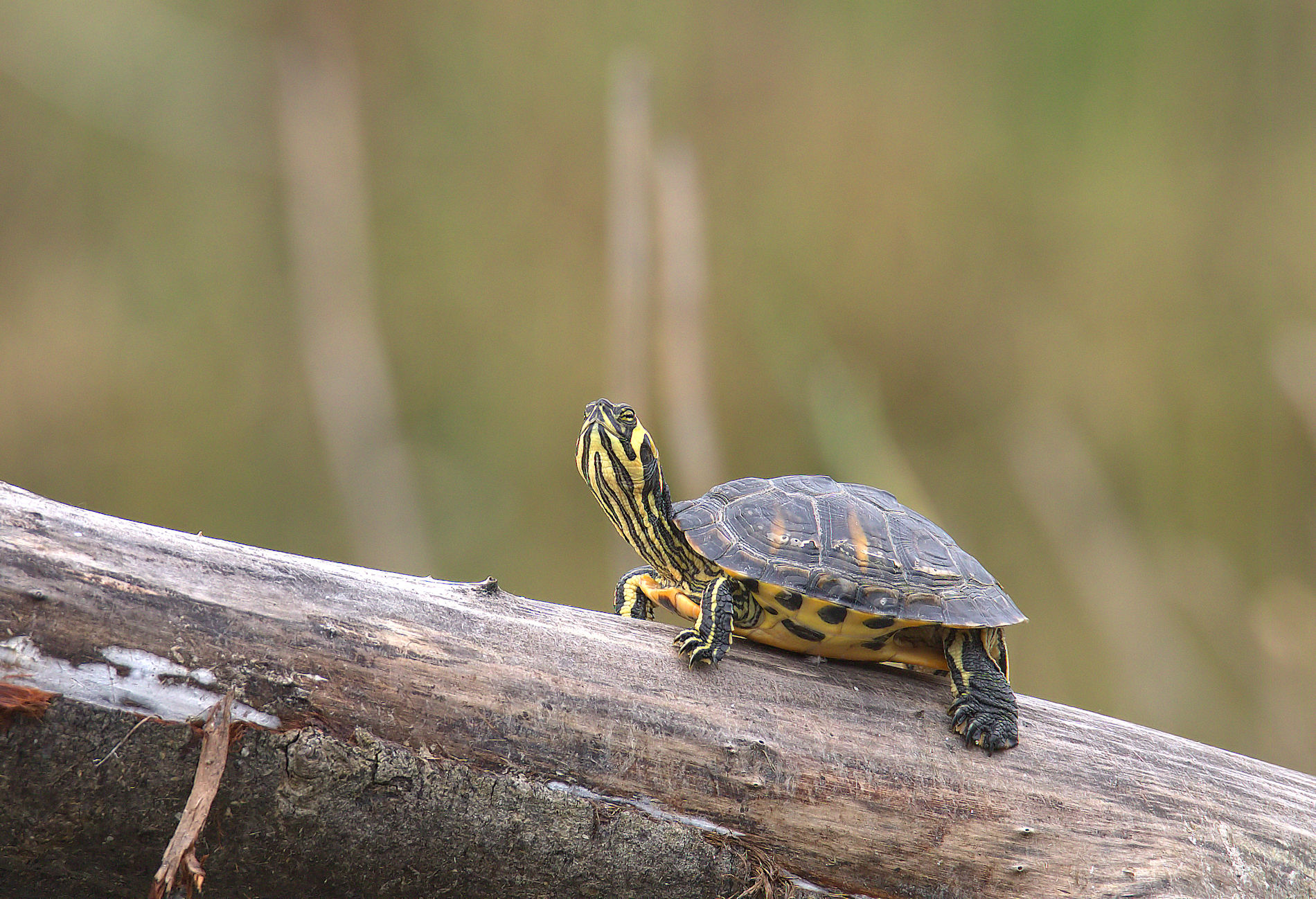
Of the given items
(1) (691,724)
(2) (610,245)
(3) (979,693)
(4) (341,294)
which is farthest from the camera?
(4) (341,294)

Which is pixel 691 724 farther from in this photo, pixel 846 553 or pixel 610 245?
pixel 610 245

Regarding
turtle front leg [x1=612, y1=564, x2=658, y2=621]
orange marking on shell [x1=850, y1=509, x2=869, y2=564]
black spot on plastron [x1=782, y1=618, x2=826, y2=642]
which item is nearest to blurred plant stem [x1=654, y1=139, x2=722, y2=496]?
turtle front leg [x1=612, y1=564, x2=658, y2=621]

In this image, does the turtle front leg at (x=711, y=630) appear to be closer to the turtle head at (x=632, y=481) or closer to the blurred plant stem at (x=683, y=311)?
the turtle head at (x=632, y=481)

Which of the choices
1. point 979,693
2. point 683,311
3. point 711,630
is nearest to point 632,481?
point 711,630

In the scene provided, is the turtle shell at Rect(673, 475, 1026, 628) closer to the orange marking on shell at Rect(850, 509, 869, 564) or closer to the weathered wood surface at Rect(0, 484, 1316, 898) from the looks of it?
the orange marking on shell at Rect(850, 509, 869, 564)

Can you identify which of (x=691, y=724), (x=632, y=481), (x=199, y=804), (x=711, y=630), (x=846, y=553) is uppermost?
(x=632, y=481)
